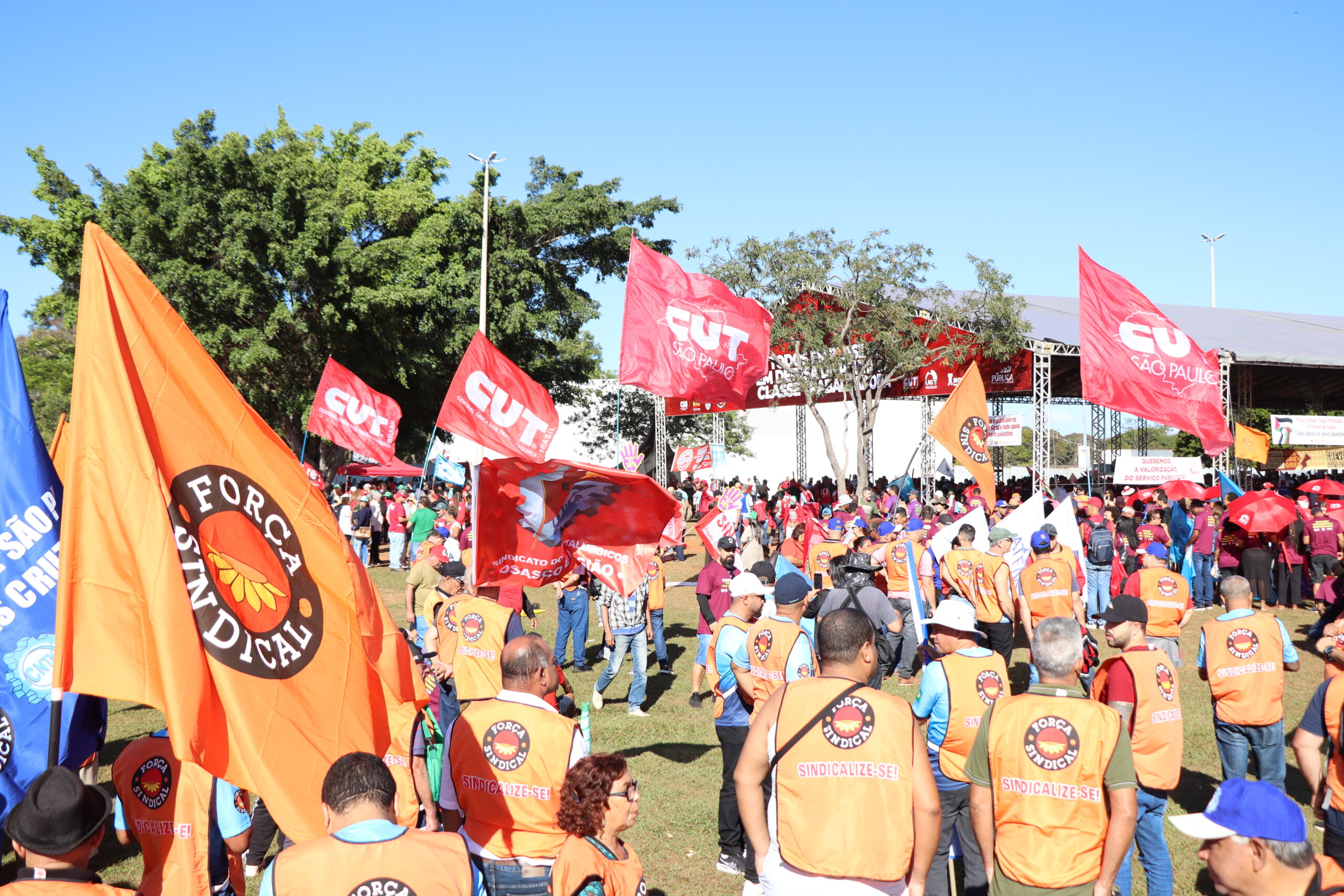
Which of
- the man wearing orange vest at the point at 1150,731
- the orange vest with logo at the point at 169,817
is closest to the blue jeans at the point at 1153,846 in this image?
the man wearing orange vest at the point at 1150,731

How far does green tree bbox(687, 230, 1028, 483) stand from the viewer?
27.5m

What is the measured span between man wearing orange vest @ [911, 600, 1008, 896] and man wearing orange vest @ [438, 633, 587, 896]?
2.09 meters

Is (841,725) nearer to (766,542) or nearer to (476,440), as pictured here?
(476,440)

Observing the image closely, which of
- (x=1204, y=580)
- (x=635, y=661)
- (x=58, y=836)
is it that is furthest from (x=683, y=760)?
(x=1204, y=580)

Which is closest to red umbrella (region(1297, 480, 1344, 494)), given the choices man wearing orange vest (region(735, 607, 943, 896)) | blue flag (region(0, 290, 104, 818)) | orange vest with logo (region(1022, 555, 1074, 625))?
orange vest with logo (region(1022, 555, 1074, 625))

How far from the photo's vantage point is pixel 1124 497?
23453 mm

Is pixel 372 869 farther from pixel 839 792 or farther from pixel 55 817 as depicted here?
pixel 839 792

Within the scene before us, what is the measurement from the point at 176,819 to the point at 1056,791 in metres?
3.56

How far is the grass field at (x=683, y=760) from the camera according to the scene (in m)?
6.24

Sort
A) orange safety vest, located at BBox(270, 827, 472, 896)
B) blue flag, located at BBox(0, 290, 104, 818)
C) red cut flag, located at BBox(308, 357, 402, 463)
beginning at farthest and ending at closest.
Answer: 1. red cut flag, located at BBox(308, 357, 402, 463)
2. blue flag, located at BBox(0, 290, 104, 818)
3. orange safety vest, located at BBox(270, 827, 472, 896)

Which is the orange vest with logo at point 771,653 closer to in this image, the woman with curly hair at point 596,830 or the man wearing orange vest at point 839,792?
the man wearing orange vest at point 839,792

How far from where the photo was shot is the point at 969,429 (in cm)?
1262

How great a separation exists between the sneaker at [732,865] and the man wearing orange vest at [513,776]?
2.62 m

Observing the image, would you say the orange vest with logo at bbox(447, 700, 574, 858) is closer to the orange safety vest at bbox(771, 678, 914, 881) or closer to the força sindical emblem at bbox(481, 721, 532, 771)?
the força sindical emblem at bbox(481, 721, 532, 771)
